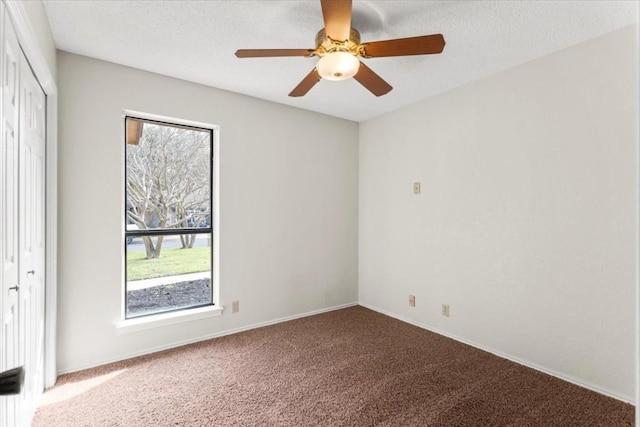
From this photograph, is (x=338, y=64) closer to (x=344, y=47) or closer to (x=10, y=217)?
(x=344, y=47)

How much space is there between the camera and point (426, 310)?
3533 millimetres

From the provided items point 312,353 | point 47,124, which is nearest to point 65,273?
point 47,124

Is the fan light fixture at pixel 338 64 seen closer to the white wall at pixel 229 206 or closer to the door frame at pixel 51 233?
the white wall at pixel 229 206

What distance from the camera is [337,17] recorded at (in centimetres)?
162

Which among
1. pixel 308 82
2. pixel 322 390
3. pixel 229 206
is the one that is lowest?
pixel 322 390

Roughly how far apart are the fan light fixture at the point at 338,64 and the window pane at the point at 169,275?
2.17 m

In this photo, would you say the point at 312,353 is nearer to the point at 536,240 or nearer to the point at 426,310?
the point at 426,310

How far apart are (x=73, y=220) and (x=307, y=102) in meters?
2.46

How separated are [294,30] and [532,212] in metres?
2.30

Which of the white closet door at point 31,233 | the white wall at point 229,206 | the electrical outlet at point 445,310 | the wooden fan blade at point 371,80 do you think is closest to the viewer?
the white closet door at point 31,233

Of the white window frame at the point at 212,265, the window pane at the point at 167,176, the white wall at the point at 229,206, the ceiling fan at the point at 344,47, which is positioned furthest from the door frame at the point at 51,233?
the ceiling fan at the point at 344,47

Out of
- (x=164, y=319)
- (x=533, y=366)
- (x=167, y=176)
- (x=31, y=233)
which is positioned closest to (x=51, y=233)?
(x=31, y=233)

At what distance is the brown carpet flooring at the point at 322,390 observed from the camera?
202cm

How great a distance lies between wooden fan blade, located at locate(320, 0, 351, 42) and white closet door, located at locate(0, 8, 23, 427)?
1.31 meters
